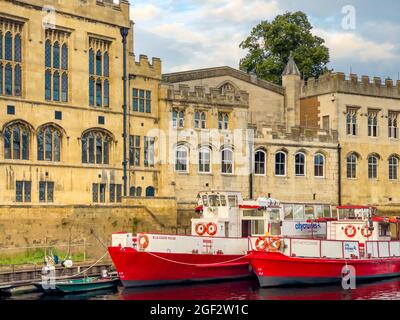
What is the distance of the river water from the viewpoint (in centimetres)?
3806

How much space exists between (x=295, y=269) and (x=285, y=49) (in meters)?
39.4

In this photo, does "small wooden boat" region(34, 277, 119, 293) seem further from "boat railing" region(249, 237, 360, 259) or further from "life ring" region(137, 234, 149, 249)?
"boat railing" region(249, 237, 360, 259)

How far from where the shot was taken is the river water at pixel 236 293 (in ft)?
125

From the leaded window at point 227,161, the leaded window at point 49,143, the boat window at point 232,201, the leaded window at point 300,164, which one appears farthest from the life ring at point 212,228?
the leaded window at point 300,164

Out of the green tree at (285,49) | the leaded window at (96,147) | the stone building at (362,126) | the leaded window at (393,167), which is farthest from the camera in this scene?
the green tree at (285,49)

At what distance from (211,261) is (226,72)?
78.2 feet

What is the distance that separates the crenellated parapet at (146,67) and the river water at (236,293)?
17468mm

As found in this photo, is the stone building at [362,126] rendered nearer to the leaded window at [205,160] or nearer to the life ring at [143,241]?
the leaded window at [205,160]

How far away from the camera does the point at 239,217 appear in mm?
47531

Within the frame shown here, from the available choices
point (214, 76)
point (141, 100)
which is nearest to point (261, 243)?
point (141, 100)

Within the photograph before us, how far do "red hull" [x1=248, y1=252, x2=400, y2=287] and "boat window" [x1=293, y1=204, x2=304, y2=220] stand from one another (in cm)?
557

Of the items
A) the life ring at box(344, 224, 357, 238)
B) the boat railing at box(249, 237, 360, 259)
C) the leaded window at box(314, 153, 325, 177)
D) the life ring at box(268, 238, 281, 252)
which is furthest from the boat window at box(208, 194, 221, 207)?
A: the leaded window at box(314, 153, 325, 177)

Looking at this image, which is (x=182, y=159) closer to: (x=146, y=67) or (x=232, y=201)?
(x=146, y=67)

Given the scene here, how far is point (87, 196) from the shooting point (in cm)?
5088
